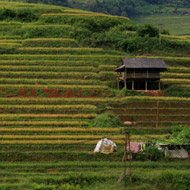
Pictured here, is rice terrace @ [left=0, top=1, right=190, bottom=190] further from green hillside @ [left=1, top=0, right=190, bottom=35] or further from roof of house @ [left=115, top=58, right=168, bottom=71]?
green hillside @ [left=1, top=0, right=190, bottom=35]

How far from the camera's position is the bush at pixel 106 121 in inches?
1523

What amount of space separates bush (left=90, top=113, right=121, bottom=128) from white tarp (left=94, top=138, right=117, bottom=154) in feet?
18.0

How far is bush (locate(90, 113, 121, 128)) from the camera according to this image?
127ft

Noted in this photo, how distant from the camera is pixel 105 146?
1294 inches

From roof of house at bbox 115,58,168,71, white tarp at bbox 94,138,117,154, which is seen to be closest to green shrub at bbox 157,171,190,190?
white tarp at bbox 94,138,117,154

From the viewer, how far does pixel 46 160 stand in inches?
1273

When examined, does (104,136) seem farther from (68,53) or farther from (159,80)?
(68,53)

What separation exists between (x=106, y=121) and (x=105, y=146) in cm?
635

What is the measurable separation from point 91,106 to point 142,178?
15295mm

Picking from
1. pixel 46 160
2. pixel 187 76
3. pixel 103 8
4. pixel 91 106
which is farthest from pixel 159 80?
pixel 103 8

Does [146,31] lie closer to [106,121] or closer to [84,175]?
[106,121]

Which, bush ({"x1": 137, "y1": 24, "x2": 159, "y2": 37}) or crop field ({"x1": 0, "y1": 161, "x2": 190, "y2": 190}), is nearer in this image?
crop field ({"x1": 0, "y1": 161, "x2": 190, "y2": 190})

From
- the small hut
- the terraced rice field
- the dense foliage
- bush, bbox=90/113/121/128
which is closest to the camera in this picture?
the terraced rice field

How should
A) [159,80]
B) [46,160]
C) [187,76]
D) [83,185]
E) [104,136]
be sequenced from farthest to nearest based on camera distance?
[187,76]
[159,80]
[104,136]
[46,160]
[83,185]
